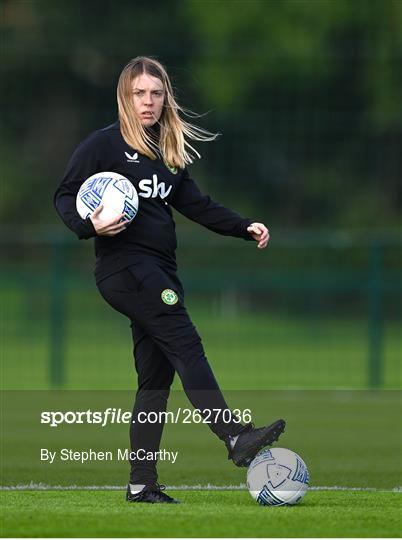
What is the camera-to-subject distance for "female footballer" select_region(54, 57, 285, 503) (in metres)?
6.71

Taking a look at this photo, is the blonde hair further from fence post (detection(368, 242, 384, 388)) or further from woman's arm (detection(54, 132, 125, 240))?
fence post (detection(368, 242, 384, 388))

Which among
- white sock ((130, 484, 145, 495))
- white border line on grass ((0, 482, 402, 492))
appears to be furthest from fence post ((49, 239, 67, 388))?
white sock ((130, 484, 145, 495))

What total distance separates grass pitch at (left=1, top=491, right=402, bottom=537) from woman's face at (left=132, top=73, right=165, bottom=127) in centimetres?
182

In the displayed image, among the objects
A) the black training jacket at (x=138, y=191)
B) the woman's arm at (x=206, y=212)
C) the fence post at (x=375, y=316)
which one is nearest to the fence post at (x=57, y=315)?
the fence post at (x=375, y=316)

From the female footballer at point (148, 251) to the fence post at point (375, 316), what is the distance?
32.0 feet

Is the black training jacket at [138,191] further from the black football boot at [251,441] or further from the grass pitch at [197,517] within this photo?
the grass pitch at [197,517]

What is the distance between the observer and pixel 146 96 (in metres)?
6.93

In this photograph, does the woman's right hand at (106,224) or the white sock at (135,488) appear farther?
the white sock at (135,488)

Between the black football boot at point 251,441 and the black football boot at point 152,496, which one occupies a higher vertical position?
the black football boot at point 251,441

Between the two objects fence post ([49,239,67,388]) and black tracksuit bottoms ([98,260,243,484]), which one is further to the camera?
fence post ([49,239,67,388])

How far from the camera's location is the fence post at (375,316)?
54.6 feet

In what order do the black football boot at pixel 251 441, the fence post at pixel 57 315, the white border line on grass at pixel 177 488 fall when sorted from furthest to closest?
the fence post at pixel 57 315 < the white border line on grass at pixel 177 488 < the black football boot at pixel 251 441

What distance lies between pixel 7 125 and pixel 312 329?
1075cm

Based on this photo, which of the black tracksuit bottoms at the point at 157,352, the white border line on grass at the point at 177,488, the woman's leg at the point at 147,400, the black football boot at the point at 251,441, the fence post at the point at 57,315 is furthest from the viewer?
the fence post at the point at 57,315
